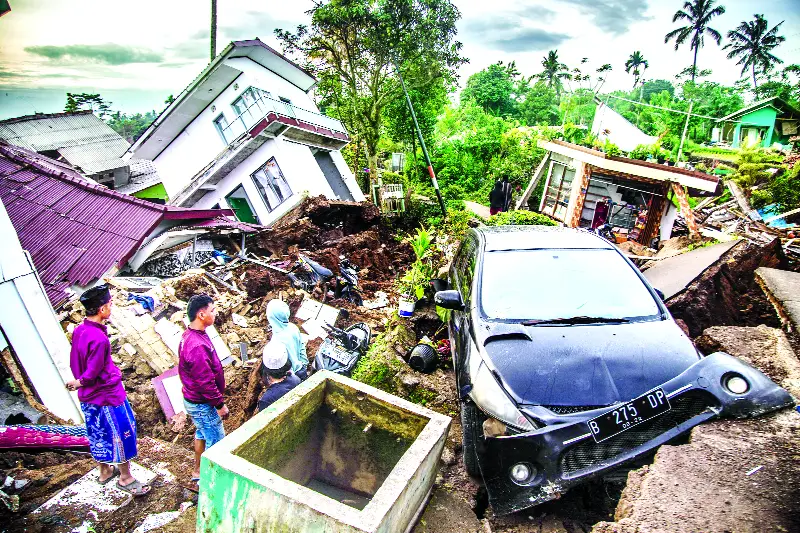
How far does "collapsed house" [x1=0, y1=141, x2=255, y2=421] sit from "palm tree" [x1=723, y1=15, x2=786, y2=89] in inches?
2165

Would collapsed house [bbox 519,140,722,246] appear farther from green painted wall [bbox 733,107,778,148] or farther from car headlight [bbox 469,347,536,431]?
green painted wall [bbox 733,107,778,148]

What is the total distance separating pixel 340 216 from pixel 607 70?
39.2 m

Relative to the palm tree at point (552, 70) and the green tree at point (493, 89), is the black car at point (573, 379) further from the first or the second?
the palm tree at point (552, 70)

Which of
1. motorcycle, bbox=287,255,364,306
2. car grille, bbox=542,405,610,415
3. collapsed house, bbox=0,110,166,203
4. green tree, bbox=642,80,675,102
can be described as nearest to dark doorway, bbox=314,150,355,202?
motorcycle, bbox=287,255,364,306

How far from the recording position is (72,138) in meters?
23.0

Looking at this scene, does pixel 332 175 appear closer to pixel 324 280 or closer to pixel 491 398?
pixel 324 280

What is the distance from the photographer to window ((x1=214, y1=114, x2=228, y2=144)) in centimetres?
1627

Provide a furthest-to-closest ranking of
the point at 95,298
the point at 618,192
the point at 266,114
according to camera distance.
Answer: the point at 266,114 → the point at 618,192 → the point at 95,298

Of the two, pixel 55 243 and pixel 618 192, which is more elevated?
pixel 618 192

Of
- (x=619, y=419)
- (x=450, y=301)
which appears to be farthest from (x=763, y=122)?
(x=619, y=419)

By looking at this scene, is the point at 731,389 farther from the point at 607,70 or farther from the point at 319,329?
the point at 607,70

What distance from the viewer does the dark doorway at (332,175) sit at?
17656mm

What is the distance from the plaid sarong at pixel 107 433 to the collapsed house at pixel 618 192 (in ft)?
36.6

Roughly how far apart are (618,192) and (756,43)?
48.2 metres
